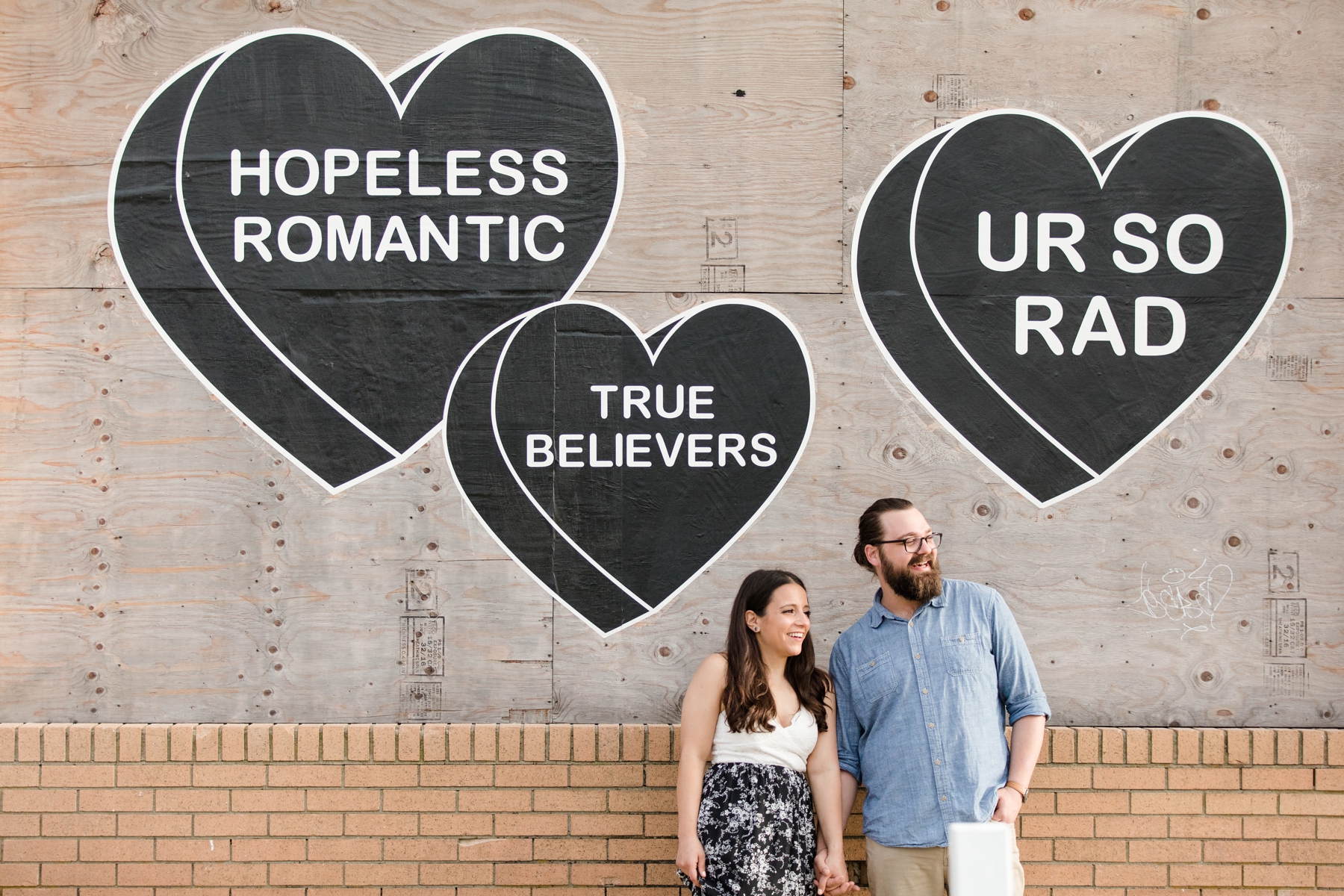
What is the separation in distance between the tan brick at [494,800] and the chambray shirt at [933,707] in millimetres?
1302

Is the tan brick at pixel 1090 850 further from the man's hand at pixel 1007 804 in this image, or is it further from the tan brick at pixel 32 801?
the tan brick at pixel 32 801

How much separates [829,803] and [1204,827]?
1691mm

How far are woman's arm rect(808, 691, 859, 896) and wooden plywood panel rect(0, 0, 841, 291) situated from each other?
1.90m

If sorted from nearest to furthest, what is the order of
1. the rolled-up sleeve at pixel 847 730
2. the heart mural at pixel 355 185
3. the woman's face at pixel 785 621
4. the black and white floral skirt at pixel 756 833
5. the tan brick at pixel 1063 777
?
the black and white floral skirt at pixel 756 833 → the woman's face at pixel 785 621 → the rolled-up sleeve at pixel 847 730 → the tan brick at pixel 1063 777 → the heart mural at pixel 355 185

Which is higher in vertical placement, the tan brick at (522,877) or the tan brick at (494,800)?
the tan brick at (494,800)

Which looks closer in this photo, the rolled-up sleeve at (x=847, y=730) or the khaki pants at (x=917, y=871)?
the khaki pants at (x=917, y=871)

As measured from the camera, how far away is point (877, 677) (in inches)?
134

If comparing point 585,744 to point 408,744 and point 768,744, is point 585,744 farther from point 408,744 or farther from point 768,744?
point 768,744

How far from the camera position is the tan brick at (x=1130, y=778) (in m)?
3.98

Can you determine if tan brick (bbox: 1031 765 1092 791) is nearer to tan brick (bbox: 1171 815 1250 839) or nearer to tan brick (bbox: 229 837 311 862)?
tan brick (bbox: 1171 815 1250 839)

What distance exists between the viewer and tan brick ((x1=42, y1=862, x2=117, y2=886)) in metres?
4.02

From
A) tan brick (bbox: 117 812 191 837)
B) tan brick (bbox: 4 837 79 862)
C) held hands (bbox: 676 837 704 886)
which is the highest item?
held hands (bbox: 676 837 704 886)

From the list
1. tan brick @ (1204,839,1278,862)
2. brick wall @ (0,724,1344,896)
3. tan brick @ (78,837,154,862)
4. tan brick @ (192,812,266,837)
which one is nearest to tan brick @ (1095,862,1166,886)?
brick wall @ (0,724,1344,896)

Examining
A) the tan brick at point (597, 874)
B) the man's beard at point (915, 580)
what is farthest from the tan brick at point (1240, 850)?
the tan brick at point (597, 874)
